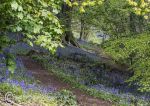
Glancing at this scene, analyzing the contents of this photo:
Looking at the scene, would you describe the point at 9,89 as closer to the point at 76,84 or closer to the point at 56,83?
the point at 56,83

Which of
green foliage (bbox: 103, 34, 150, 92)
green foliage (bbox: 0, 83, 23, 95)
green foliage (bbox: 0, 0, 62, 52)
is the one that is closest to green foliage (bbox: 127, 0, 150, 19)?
green foliage (bbox: 0, 0, 62, 52)

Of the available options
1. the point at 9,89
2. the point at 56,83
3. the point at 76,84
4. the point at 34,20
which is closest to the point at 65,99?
the point at 9,89

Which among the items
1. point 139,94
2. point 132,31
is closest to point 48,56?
point 132,31

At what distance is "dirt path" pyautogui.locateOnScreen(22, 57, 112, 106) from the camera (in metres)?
15.1

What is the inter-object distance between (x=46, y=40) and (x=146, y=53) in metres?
11.2

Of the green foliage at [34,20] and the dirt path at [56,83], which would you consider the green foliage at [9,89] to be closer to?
the dirt path at [56,83]

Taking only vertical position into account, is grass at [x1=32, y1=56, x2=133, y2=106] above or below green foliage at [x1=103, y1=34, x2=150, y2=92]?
below

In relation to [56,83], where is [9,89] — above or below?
above

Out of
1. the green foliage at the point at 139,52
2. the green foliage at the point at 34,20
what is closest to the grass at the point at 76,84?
the green foliage at the point at 139,52

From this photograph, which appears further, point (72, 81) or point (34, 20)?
point (72, 81)

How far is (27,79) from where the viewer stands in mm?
15438

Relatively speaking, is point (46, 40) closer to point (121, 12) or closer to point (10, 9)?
point (10, 9)

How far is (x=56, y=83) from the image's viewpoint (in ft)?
58.1

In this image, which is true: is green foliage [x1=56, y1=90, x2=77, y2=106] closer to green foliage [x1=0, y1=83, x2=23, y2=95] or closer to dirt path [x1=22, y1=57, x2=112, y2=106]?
dirt path [x1=22, y1=57, x2=112, y2=106]
